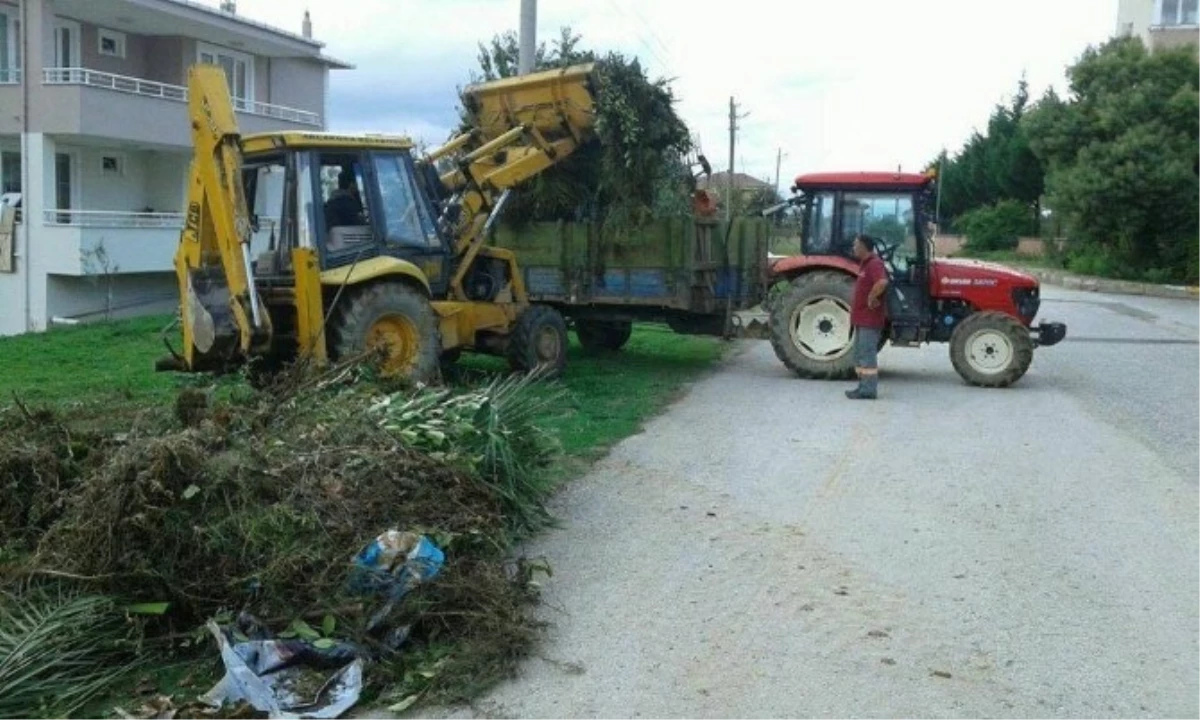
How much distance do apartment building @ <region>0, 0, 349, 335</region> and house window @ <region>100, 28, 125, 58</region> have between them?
0.03m

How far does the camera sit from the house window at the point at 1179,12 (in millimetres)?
45250

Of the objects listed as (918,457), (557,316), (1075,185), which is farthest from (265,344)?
(1075,185)

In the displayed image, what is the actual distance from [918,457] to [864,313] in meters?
3.55

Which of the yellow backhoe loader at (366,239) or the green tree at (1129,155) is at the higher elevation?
the green tree at (1129,155)

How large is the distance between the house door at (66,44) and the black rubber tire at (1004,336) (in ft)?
69.1

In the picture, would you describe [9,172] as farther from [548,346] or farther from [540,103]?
[548,346]

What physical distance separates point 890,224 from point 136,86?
63.3 ft

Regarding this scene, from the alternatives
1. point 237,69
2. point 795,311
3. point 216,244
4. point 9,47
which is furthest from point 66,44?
point 216,244

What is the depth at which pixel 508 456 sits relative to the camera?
8016 millimetres

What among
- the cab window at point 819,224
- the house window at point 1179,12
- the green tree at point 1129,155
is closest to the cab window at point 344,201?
the cab window at point 819,224

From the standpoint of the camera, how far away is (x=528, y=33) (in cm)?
1773

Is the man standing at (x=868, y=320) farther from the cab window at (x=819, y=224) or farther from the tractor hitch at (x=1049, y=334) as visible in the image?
the tractor hitch at (x=1049, y=334)

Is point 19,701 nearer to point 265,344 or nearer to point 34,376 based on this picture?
point 265,344

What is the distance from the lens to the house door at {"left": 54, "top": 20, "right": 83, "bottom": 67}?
27.8 meters
